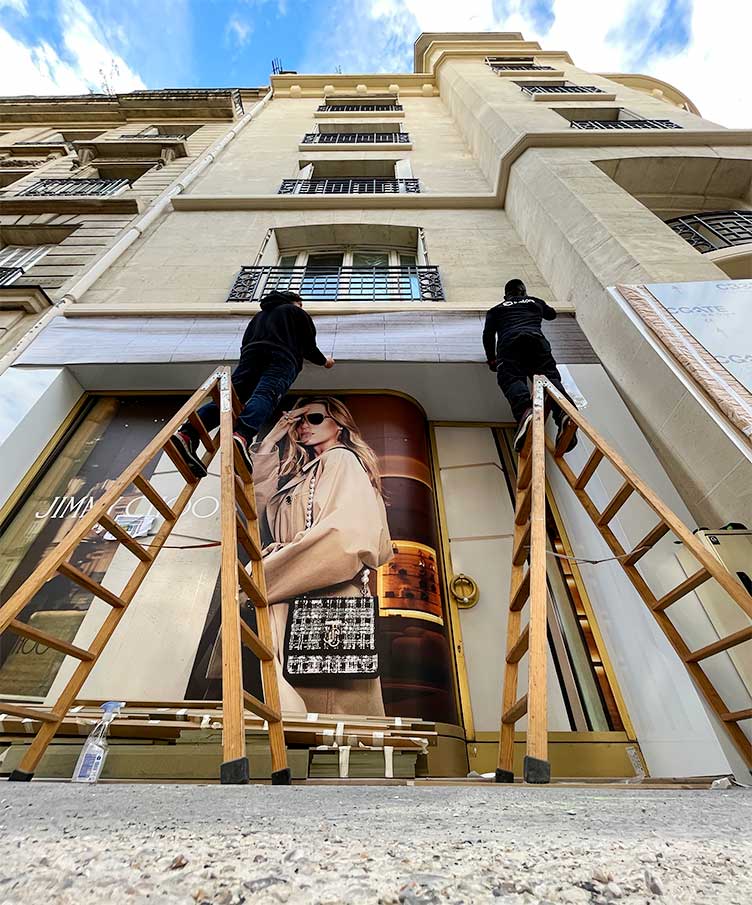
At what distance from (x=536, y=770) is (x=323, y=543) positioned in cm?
222

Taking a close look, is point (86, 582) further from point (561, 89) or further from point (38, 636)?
point (561, 89)

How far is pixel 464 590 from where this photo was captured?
356 cm

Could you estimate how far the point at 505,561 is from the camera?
12.4 feet

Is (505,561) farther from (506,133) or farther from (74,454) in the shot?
(506,133)

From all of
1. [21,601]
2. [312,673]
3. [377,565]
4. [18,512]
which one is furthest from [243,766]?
[18,512]

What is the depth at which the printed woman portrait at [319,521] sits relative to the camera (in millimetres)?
2873

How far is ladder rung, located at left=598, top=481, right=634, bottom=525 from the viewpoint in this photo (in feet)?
8.65

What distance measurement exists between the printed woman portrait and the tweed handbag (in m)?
0.04

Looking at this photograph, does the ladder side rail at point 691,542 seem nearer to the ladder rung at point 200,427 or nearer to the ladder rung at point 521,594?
the ladder rung at point 521,594

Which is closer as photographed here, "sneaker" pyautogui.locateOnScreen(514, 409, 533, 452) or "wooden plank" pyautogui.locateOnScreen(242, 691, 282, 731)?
"wooden plank" pyautogui.locateOnScreen(242, 691, 282, 731)

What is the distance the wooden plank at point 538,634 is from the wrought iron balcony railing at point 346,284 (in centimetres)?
394

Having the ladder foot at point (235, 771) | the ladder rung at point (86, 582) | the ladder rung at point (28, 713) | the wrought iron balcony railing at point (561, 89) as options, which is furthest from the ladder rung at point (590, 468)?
the wrought iron balcony railing at point (561, 89)

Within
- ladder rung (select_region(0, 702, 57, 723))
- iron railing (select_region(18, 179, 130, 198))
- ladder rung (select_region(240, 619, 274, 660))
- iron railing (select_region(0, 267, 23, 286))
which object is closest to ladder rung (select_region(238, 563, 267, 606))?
ladder rung (select_region(240, 619, 274, 660))

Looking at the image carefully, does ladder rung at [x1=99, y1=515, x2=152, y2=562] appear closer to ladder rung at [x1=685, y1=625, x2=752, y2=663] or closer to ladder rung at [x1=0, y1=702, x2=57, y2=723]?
ladder rung at [x1=0, y1=702, x2=57, y2=723]
